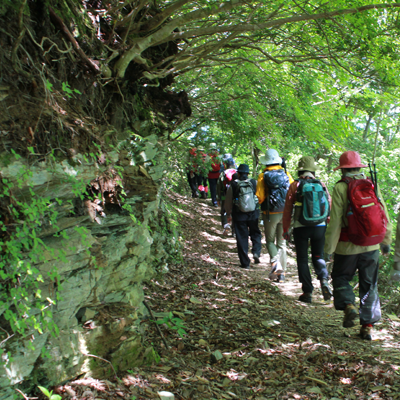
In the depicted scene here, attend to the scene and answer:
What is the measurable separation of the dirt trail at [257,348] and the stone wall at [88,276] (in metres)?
0.45

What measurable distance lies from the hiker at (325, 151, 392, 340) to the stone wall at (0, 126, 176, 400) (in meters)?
2.32

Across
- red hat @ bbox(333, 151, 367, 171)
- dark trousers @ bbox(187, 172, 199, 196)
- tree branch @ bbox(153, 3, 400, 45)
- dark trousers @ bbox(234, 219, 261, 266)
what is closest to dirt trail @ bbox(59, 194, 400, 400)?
dark trousers @ bbox(234, 219, 261, 266)

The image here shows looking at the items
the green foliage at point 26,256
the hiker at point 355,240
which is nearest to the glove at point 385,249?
the hiker at point 355,240

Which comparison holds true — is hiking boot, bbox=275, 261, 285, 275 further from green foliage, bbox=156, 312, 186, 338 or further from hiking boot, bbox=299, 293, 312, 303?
green foliage, bbox=156, 312, 186, 338

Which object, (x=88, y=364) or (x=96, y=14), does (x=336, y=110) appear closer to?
(x=96, y=14)

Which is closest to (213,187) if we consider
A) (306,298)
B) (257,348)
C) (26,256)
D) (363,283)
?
(306,298)

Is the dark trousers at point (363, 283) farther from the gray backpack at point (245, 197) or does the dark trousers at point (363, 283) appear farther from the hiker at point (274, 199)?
the gray backpack at point (245, 197)

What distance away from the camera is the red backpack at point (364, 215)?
3.93 meters

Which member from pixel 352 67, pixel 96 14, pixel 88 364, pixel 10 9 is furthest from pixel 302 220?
pixel 10 9

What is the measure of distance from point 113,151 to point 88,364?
197 cm

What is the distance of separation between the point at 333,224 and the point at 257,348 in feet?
5.68

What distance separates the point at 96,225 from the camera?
3289 millimetres

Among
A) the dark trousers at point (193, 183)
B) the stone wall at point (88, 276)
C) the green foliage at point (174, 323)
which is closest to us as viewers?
the stone wall at point (88, 276)

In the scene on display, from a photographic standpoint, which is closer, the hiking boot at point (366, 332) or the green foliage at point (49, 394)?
the green foliage at point (49, 394)
